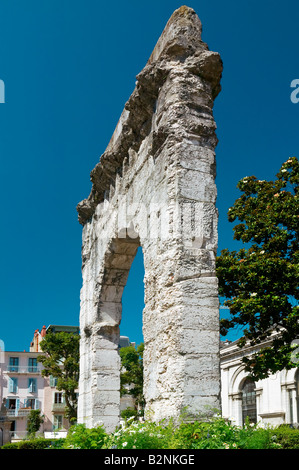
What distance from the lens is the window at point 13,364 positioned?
36438 mm

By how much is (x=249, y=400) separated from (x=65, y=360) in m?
8.24

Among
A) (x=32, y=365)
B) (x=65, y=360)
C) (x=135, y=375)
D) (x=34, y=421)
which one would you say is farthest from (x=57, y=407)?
(x=135, y=375)

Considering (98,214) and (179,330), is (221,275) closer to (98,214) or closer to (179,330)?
(98,214)

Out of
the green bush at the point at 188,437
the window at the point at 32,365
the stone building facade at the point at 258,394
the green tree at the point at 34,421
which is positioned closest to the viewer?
the green bush at the point at 188,437

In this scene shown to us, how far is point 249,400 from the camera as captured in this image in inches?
868

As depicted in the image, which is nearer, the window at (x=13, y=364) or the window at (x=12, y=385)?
the window at (x=12, y=385)

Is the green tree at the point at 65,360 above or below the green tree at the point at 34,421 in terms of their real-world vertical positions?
above

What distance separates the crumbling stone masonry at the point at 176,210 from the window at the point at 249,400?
15.5 metres

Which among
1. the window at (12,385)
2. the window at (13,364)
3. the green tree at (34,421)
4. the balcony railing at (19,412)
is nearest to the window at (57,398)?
the balcony railing at (19,412)

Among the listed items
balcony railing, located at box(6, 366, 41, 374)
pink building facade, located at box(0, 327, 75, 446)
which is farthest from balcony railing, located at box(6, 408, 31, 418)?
balcony railing, located at box(6, 366, 41, 374)

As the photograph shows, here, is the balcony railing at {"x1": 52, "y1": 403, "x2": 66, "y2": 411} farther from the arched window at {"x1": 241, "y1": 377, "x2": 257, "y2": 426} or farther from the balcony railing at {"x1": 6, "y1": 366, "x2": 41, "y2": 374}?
the arched window at {"x1": 241, "y1": 377, "x2": 257, "y2": 426}

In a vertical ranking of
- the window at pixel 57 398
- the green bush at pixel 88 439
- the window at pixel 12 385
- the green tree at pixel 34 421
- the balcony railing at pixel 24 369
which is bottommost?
the green tree at pixel 34 421

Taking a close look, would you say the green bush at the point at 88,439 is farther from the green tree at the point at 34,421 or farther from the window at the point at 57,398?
the window at the point at 57,398

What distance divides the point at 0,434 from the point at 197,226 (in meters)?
21.1
